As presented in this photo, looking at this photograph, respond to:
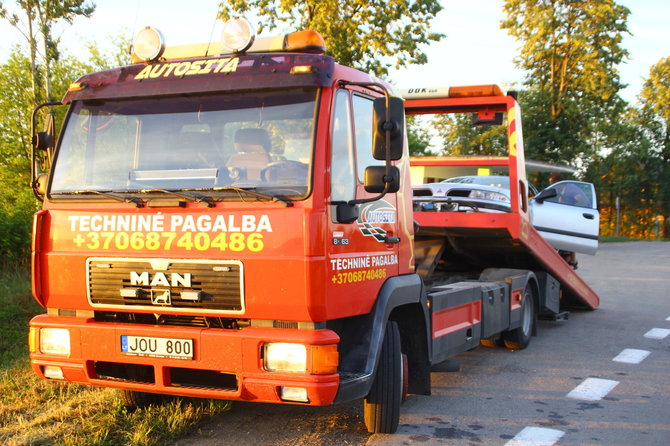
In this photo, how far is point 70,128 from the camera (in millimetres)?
4922

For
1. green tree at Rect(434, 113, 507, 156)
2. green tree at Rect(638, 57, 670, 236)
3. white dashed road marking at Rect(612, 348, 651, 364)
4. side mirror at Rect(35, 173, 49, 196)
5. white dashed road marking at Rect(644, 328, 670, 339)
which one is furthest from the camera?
green tree at Rect(638, 57, 670, 236)

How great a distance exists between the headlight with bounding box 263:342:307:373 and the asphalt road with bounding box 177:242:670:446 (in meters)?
0.91

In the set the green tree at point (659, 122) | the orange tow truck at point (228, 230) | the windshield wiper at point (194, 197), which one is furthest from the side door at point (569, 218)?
the green tree at point (659, 122)

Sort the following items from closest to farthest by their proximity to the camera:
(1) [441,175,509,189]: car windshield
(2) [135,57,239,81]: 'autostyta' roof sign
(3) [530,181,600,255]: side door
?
(2) [135,57,239,81]: 'autostyta' roof sign
(1) [441,175,509,189]: car windshield
(3) [530,181,600,255]: side door

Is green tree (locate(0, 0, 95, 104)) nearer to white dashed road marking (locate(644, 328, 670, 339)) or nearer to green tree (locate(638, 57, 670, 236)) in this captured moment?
white dashed road marking (locate(644, 328, 670, 339))

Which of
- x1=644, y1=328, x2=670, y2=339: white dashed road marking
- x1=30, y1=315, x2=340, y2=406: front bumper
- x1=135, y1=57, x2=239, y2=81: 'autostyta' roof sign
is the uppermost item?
x1=135, y1=57, x2=239, y2=81: 'autostyta' roof sign

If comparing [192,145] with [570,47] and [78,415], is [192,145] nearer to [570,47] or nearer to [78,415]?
[78,415]

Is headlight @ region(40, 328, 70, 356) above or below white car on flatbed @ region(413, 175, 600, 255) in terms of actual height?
below

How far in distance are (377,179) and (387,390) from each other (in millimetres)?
1471

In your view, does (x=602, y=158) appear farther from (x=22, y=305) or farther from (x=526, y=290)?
(x=22, y=305)

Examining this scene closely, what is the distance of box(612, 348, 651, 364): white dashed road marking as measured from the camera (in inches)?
303

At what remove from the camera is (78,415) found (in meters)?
5.25

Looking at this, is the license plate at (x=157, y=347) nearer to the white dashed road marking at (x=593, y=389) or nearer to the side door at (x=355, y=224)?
the side door at (x=355, y=224)

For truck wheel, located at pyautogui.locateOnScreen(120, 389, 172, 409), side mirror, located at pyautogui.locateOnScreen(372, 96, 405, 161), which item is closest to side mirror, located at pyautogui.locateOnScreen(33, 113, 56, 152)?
truck wheel, located at pyautogui.locateOnScreen(120, 389, 172, 409)
